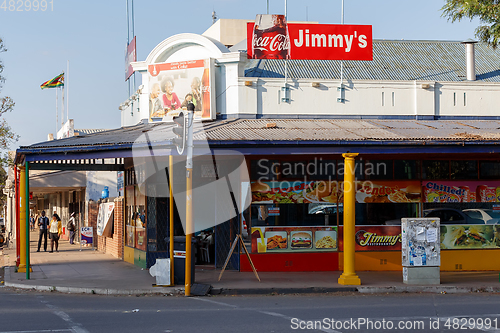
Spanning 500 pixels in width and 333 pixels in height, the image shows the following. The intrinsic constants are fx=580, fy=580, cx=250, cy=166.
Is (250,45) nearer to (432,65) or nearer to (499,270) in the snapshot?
(432,65)

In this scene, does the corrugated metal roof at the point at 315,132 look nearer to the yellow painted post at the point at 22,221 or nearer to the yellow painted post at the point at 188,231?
the yellow painted post at the point at 188,231

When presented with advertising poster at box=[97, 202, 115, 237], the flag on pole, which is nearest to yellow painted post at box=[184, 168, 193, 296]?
advertising poster at box=[97, 202, 115, 237]

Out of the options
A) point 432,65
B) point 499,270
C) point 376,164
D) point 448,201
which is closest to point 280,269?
point 376,164

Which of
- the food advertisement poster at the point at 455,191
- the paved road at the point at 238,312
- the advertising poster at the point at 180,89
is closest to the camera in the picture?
the paved road at the point at 238,312

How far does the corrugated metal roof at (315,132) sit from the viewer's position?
14414 millimetres

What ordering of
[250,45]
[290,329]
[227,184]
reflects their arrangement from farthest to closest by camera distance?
[250,45]
[227,184]
[290,329]

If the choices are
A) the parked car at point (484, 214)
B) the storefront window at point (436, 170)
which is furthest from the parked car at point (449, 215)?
the storefront window at point (436, 170)

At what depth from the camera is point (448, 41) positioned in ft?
75.7

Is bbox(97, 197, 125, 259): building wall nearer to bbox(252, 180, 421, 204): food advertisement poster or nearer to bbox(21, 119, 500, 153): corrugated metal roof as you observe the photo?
bbox(21, 119, 500, 153): corrugated metal roof

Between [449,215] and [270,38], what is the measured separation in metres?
7.55

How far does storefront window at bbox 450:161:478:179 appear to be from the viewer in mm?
16609

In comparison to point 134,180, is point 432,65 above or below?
above

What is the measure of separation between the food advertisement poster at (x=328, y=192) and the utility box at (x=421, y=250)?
9.12ft

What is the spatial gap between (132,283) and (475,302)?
775 centimetres
